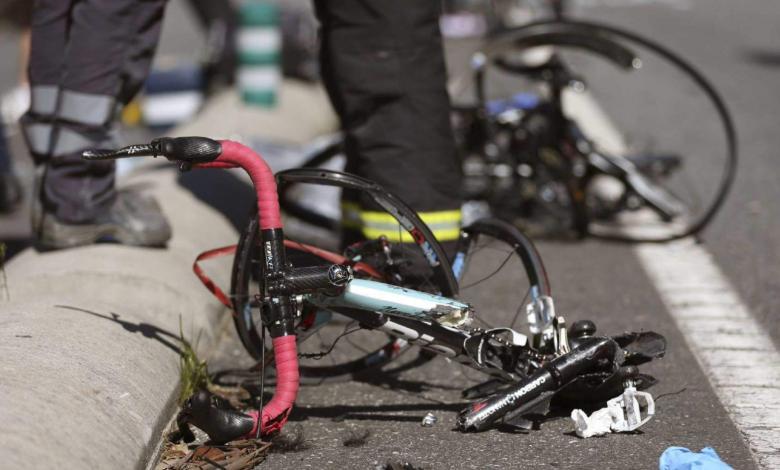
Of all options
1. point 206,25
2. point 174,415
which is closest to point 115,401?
point 174,415

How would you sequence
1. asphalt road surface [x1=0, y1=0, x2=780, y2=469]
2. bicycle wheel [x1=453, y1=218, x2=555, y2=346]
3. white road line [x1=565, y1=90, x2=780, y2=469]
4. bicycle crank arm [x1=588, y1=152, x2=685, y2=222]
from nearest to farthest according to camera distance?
asphalt road surface [x1=0, y1=0, x2=780, y2=469], white road line [x1=565, y1=90, x2=780, y2=469], bicycle wheel [x1=453, y1=218, x2=555, y2=346], bicycle crank arm [x1=588, y1=152, x2=685, y2=222]

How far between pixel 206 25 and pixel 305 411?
6076 millimetres

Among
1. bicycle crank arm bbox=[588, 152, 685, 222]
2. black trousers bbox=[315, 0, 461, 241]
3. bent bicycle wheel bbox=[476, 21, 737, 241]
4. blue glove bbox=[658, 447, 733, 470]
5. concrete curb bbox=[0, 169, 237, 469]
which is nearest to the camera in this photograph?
concrete curb bbox=[0, 169, 237, 469]

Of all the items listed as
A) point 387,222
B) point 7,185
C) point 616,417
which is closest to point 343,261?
point 387,222

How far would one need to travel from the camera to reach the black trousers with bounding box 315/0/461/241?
3953mm

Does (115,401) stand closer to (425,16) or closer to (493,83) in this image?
(425,16)

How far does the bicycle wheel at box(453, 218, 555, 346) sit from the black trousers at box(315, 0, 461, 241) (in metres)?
0.25

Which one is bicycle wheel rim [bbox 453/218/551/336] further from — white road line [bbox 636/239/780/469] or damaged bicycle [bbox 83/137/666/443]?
white road line [bbox 636/239/780/469]

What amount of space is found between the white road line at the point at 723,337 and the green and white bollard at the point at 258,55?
8.78ft

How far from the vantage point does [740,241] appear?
5.11 m

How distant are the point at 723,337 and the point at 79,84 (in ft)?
7.20

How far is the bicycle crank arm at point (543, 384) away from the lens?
3119 mm

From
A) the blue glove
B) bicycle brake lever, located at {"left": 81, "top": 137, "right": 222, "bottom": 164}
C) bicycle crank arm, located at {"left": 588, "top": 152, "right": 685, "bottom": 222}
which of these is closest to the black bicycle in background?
bicycle crank arm, located at {"left": 588, "top": 152, "right": 685, "bottom": 222}

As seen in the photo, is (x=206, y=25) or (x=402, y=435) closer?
(x=402, y=435)
